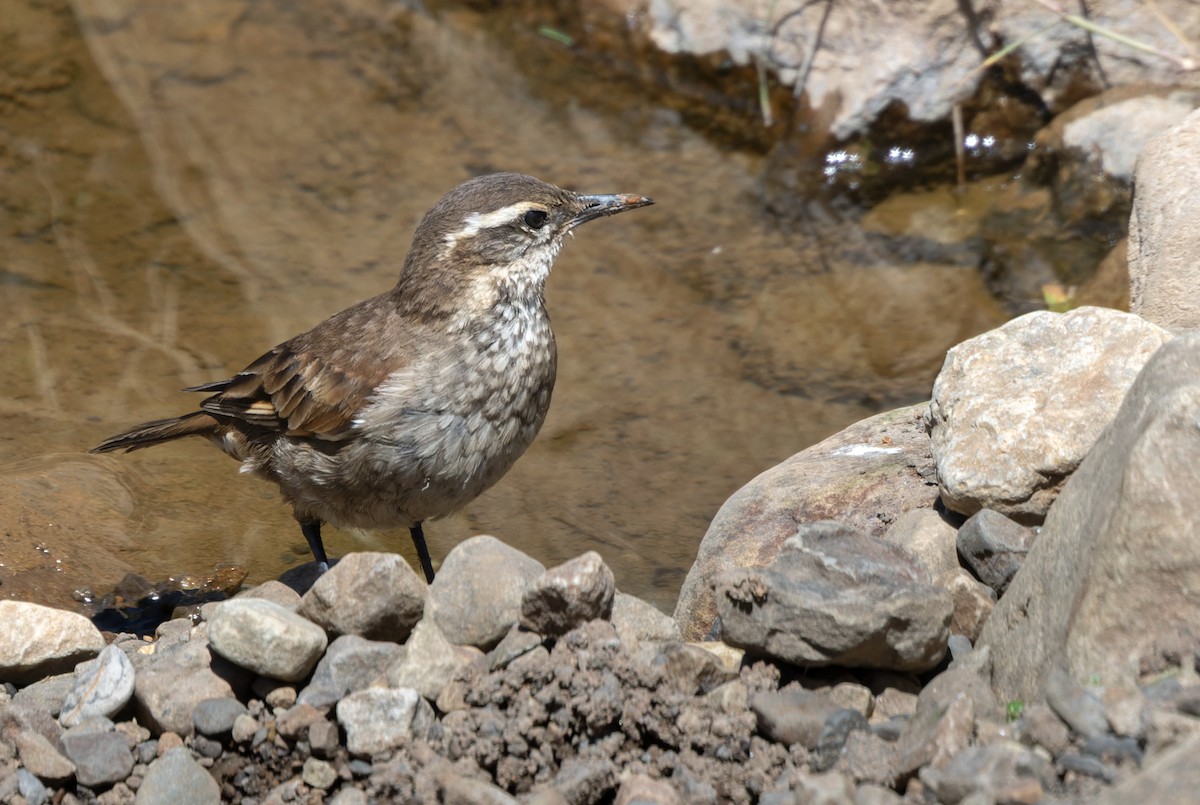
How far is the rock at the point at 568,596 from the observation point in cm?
414

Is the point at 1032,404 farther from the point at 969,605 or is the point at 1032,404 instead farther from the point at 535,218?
the point at 535,218

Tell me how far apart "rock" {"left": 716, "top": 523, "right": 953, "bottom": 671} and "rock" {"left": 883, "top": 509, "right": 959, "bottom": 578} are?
392mm

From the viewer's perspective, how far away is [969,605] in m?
4.26

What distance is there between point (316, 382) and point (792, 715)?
311 cm

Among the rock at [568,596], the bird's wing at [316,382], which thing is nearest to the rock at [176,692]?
the rock at [568,596]

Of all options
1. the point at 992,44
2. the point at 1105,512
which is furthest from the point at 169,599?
the point at 992,44

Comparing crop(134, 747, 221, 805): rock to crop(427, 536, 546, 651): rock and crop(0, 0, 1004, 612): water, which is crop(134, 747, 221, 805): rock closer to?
crop(427, 536, 546, 651): rock

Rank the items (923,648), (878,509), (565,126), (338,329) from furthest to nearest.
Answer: (565,126)
(338,329)
(878,509)
(923,648)

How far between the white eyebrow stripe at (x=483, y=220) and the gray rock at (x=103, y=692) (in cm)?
248

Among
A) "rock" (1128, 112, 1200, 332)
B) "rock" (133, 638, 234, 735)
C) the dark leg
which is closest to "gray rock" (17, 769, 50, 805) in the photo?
"rock" (133, 638, 234, 735)

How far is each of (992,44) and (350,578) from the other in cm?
697

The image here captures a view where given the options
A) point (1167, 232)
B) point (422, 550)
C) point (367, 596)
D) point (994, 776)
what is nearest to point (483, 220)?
point (422, 550)

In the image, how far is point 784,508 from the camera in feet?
17.6

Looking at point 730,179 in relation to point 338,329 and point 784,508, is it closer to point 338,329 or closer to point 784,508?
point 338,329
